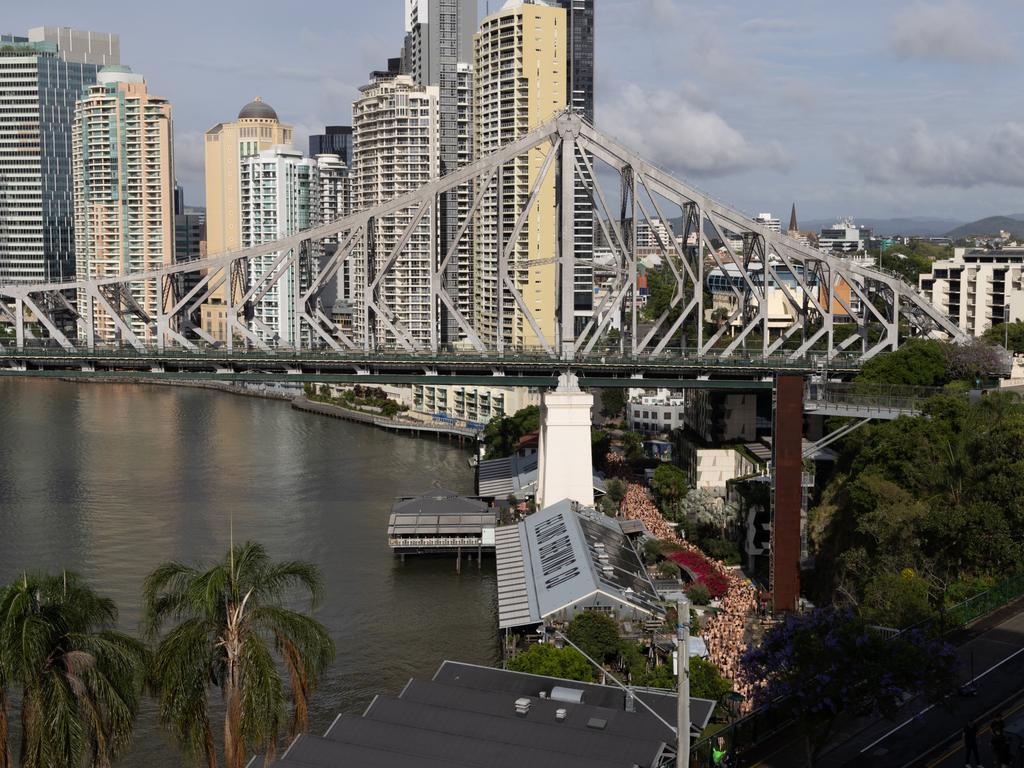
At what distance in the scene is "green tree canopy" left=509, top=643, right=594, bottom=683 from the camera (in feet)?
63.6

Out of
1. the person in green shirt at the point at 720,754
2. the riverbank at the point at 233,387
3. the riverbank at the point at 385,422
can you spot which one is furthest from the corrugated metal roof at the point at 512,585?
the riverbank at the point at 233,387

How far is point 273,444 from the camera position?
171ft

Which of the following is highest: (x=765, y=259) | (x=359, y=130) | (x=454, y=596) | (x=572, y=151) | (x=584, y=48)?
(x=584, y=48)

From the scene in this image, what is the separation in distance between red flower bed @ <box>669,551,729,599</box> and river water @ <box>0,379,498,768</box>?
4.09 metres

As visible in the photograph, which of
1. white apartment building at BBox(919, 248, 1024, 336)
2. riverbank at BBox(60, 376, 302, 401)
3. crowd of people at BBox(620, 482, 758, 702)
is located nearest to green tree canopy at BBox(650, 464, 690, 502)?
crowd of people at BBox(620, 482, 758, 702)

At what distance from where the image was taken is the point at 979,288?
5325 cm

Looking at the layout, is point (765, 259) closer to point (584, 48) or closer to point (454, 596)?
point (454, 596)

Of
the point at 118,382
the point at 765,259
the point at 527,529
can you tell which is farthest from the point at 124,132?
the point at 527,529

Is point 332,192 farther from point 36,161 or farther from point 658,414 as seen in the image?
point 658,414

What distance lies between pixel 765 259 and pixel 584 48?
179 ft

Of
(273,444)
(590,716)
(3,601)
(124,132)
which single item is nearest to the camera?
(3,601)

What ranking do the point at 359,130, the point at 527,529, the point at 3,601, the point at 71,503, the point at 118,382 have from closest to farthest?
the point at 3,601
the point at 527,529
the point at 71,503
the point at 359,130
the point at 118,382

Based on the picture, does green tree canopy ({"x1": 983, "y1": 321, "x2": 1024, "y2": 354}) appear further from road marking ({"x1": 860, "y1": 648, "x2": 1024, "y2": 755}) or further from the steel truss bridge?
road marking ({"x1": 860, "y1": 648, "x2": 1024, "y2": 755})

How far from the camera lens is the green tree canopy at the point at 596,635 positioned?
2092cm
